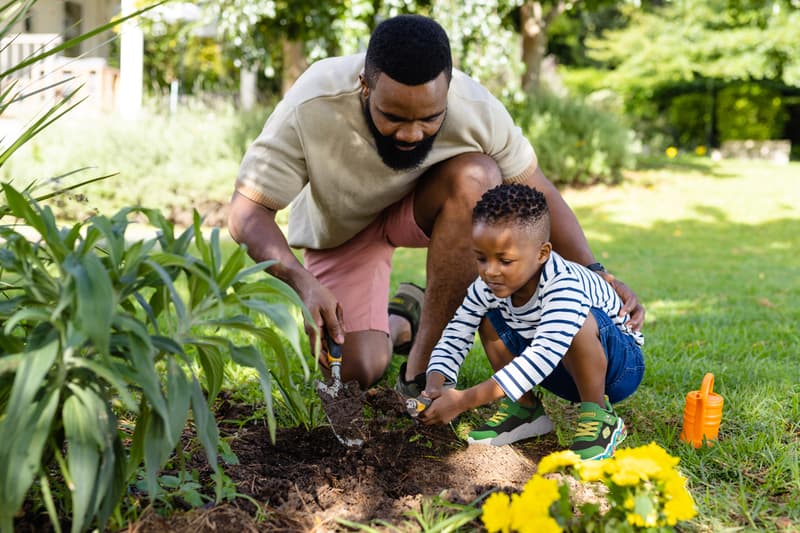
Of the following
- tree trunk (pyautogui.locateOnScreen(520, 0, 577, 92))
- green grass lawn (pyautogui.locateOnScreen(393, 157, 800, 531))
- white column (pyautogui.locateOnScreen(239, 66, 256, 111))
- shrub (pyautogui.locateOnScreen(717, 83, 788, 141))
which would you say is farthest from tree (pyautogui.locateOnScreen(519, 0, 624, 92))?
shrub (pyautogui.locateOnScreen(717, 83, 788, 141))

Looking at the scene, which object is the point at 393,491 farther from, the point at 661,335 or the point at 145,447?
the point at 661,335

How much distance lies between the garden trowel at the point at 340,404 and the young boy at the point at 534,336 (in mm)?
210

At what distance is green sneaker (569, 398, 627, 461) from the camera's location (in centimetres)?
221

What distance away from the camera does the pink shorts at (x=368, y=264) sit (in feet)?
10.6

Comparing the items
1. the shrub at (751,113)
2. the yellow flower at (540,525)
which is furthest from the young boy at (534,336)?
the shrub at (751,113)

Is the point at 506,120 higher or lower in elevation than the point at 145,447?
higher

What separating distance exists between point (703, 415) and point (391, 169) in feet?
4.36

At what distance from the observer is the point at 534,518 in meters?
1.51

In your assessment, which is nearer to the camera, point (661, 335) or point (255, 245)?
point (255, 245)

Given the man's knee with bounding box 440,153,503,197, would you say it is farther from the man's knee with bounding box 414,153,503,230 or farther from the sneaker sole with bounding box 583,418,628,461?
the sneaker sole with bounding box 583,418,628,461

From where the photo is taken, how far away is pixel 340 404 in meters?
2.40

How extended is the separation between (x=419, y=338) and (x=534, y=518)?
1429 mm

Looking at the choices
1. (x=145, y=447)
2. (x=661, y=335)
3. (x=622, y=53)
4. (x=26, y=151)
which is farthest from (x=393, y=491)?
(x=622, y=53)

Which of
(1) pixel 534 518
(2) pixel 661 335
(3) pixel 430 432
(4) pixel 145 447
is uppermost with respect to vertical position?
(4) pixel 145 447
